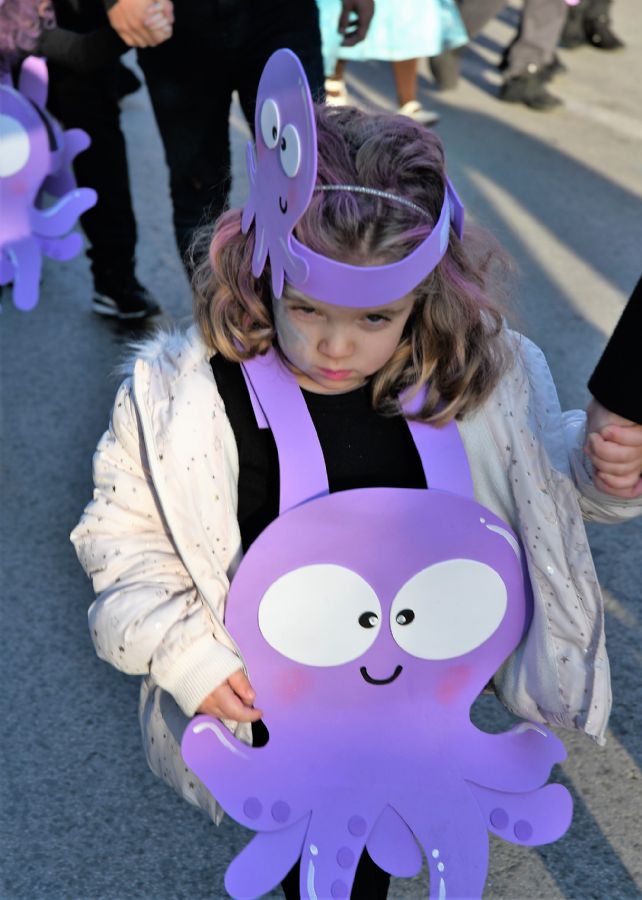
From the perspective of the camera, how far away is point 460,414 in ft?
5.66

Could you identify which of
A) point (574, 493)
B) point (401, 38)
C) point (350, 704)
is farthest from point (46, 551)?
point (401, 38)

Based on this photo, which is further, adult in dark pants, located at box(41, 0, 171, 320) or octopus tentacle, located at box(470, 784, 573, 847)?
adult in dark pants, located at box(41, 0, 171, 320)

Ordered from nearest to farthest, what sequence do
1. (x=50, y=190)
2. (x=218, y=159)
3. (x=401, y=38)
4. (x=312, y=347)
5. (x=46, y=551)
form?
(x=312, y=347) < (x=46, y=551) < (x=218, y=159) < (x=50, y=190) < (x=401, y=38)

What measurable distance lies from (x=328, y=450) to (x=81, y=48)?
1.72 m

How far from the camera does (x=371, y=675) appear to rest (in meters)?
1.69

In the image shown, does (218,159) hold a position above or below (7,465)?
above

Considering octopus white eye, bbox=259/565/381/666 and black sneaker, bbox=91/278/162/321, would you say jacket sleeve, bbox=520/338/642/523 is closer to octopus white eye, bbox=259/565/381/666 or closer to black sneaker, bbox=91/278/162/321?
octopus white eye, bbox=259/565/381/666

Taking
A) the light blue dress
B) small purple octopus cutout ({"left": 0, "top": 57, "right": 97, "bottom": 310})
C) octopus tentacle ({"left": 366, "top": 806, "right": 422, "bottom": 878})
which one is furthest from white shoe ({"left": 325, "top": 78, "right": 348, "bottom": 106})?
octopus tentacle ({"left": 366, "top": 806, "right": 422, "bottom": 878})

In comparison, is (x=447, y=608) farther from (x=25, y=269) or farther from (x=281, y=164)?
(x=25, y=269)

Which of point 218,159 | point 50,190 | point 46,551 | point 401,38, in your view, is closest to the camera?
point 46,551

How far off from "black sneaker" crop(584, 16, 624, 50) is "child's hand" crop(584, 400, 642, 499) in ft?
18.3

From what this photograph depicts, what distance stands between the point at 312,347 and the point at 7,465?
5.43 ft

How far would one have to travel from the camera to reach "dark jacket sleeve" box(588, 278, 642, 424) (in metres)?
1.52

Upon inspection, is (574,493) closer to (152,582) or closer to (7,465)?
(152,582)
